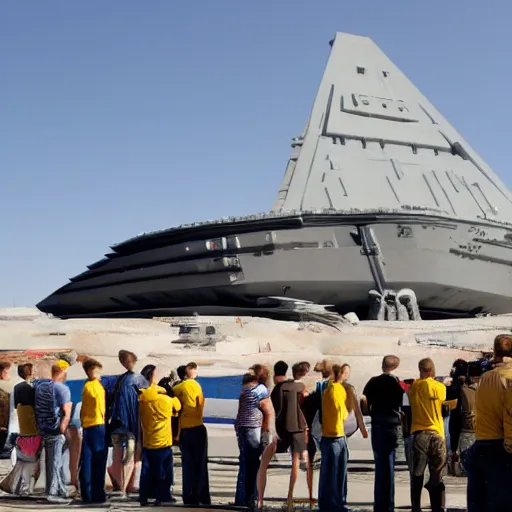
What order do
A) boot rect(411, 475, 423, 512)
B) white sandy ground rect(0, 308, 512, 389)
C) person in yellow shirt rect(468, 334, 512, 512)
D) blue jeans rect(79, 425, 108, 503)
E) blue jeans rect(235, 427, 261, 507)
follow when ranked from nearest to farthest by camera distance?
person in yellow shirt rect(468, 334, 512, 512) < boot rect(411, 475, 423, 512) < blue jeans rect(235, 427, 261, 507) < blue jeans rect(79, 425, 108, 503) < white sandy ground rect(0, 308, 512, 389)

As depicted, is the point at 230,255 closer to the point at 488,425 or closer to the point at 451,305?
the point at 451,305

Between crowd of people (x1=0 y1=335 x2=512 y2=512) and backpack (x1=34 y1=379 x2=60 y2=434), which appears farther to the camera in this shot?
backpack (x1=34 y1=379 x2=60 y2=434)

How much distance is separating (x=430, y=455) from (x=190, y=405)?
2050mm

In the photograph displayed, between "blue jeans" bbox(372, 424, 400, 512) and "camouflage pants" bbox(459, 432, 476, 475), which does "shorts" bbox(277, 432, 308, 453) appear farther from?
"camouflage pants" bbox(459, 432, 476, 475)

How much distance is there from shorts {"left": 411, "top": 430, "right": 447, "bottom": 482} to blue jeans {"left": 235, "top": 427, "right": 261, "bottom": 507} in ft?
4.46

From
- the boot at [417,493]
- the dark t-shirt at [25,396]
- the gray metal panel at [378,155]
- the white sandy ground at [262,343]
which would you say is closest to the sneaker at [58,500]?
the dark t-shirt at [25,396]

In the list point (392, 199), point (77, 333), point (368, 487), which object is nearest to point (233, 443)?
point (368, 487)

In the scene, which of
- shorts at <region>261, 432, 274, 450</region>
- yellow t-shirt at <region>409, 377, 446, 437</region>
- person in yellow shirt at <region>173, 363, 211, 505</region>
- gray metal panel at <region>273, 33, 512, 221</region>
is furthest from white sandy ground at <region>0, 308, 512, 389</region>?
gray metal panel at <region>273, 33, 512, 221</region>

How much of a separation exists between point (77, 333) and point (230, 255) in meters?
8.03

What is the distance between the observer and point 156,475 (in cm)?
645

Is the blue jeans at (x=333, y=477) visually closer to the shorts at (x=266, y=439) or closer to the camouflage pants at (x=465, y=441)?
the shorts at (x=266, y=439)

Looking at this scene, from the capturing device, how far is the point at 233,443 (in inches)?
363

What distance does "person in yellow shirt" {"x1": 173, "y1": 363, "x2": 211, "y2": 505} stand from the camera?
21.1ft

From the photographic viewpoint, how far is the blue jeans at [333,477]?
588 cm
